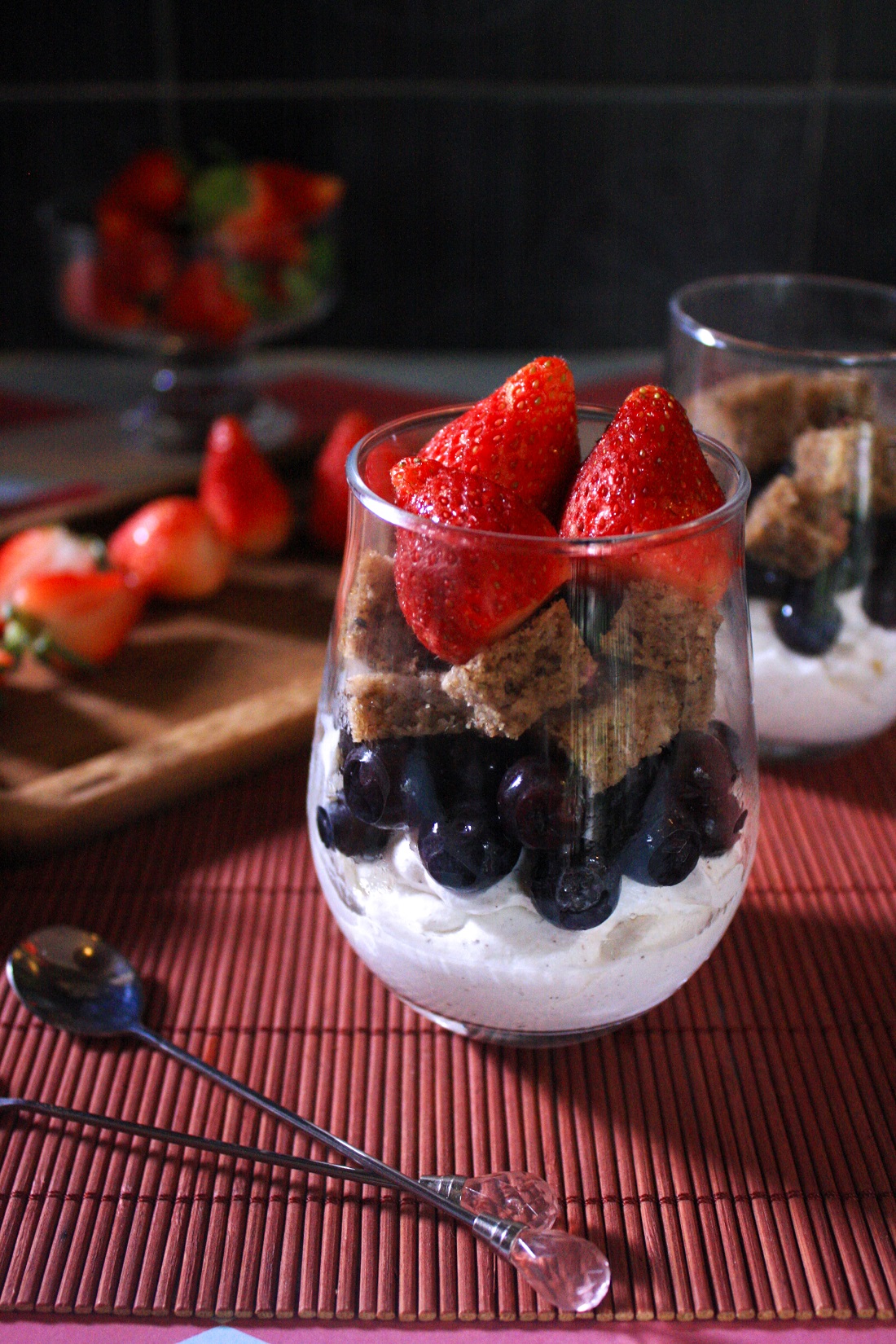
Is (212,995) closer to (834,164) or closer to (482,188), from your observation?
(482,188)

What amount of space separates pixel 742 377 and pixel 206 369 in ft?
3.28

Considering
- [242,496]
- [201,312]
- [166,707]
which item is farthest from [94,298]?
[166,707]

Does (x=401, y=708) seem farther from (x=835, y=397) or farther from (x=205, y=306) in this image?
(x=205, y=306)

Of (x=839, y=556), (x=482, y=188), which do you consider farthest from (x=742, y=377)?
(x=482, y=188)

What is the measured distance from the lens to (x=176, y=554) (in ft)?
2.97

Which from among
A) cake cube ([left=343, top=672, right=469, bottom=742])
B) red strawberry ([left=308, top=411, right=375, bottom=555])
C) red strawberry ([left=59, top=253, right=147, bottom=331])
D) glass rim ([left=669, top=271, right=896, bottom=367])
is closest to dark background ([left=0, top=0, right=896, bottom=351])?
red strawberry ([left=59, top=253, right=147, bottom=331])

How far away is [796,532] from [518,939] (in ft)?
0.97

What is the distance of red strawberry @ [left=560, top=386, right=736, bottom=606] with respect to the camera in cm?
41

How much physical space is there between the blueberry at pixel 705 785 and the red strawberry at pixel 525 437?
111mm

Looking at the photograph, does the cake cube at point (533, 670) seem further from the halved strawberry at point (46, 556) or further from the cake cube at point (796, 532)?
the halved strawberry at point (46, 556)

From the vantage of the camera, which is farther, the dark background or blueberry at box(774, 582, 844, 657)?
the dark background

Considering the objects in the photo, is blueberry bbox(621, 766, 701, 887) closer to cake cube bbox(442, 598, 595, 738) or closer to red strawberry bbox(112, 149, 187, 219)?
cake cube bbox(442, 598, 595, 738)

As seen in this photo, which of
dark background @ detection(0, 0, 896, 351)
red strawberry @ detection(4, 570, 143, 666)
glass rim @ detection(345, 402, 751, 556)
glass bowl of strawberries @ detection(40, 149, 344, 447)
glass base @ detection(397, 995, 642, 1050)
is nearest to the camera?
glass rim @ detection(345, 402, 751, 556)

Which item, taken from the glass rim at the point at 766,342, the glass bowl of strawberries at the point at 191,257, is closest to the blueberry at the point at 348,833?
the glass rim at the point at 766,342
